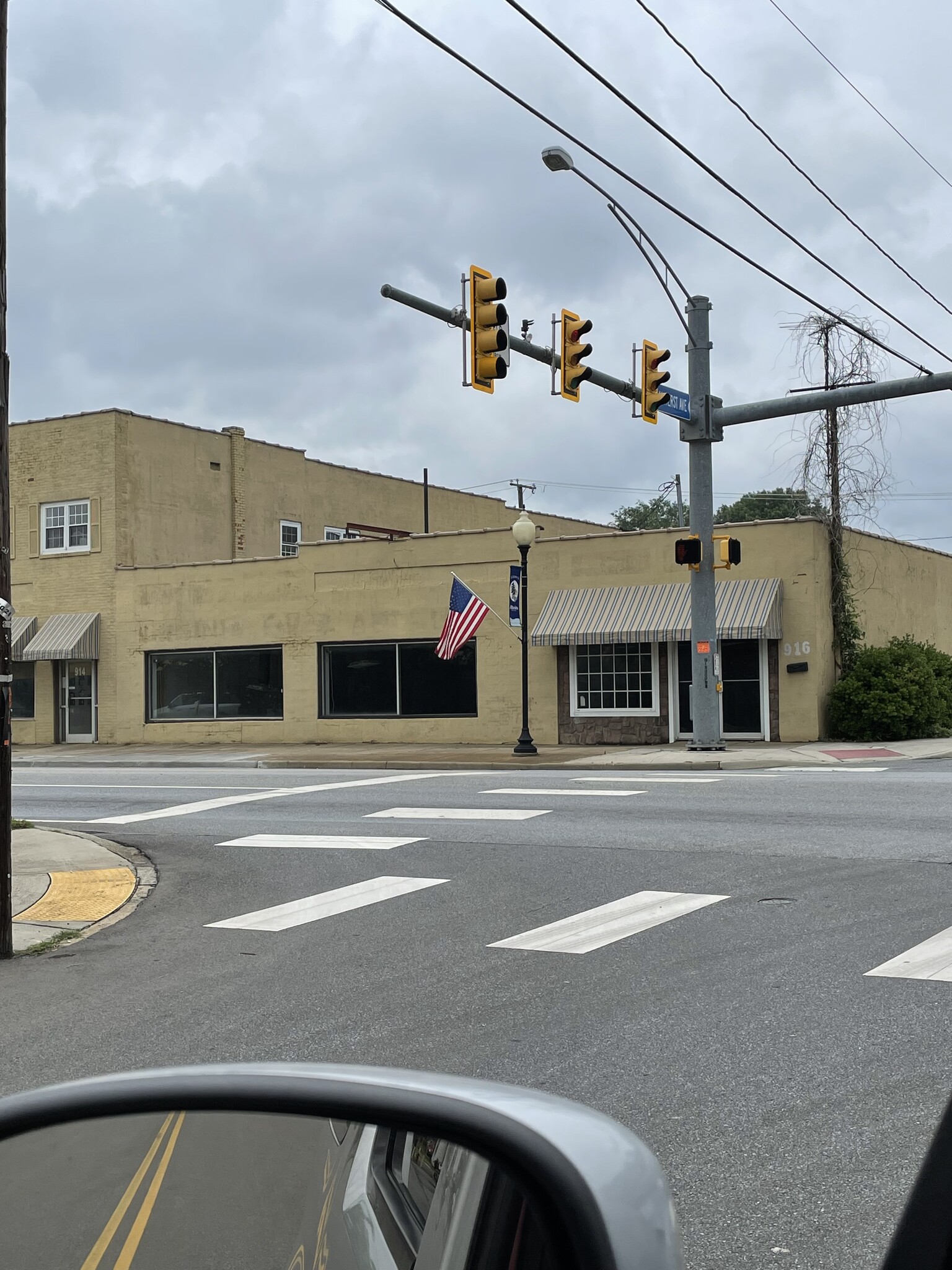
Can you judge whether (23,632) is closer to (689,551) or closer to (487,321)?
(689,551)

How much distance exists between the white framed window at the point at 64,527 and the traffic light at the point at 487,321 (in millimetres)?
20550

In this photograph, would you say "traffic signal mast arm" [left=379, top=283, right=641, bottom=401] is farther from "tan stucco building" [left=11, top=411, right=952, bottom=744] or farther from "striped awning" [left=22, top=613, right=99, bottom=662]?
"striped awning" [left=22, top=613, right=99, bottom=662]

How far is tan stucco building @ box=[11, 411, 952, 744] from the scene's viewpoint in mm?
26172

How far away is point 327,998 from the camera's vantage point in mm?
6895

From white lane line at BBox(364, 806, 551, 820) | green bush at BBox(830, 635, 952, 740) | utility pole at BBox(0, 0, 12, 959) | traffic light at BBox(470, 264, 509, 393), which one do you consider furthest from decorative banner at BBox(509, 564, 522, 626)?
utility pole at BBox(0, 0, 12, 959)

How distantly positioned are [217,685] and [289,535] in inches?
315

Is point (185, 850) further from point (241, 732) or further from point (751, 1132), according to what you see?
point (241, 732)

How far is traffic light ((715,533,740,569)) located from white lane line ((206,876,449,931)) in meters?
12.3

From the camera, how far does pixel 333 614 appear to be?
30.8 meters

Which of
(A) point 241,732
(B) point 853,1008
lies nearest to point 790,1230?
(B) point 853,1008

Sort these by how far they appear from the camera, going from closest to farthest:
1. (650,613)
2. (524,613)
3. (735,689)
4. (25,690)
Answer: (524,613) < (735,689) < (650,613) < (25,690)

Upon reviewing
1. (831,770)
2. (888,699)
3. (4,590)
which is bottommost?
(831,770)

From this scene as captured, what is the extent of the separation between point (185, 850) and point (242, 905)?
10.6 ft

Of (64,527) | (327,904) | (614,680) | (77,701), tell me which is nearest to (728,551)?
(614,680)
